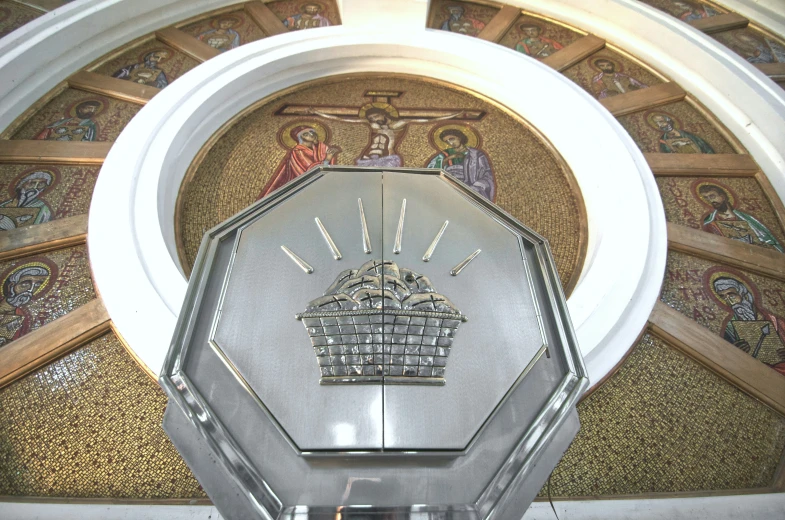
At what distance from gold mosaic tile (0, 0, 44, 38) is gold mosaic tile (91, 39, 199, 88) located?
0.77m

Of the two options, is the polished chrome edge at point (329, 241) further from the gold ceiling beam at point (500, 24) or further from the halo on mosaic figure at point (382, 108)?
the gold ceiling beam at point (500, 24)

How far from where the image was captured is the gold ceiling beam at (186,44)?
4898mm

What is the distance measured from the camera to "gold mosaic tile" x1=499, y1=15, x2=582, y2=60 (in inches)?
204

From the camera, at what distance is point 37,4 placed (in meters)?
4.90

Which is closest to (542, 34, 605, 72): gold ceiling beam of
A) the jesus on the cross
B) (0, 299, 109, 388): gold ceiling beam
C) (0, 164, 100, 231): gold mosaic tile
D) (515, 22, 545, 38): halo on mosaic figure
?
(515, 22, 545, 38): halo on mosaic figure

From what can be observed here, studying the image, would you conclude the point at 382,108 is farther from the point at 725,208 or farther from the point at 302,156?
the point at 725,208

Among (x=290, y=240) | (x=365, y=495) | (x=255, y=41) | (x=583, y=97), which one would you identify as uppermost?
(x=255, y=41)

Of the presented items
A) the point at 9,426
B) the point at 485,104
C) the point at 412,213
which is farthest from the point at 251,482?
the point at 485,104

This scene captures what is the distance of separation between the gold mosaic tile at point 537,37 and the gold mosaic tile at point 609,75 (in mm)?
351

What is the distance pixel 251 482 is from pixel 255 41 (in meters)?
4.50

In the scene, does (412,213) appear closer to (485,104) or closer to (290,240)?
(290,240)

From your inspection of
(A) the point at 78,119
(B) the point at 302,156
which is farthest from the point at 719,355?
(A) the point at 78,119

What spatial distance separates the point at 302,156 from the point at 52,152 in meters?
1.94

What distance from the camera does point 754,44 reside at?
17.3 ft
